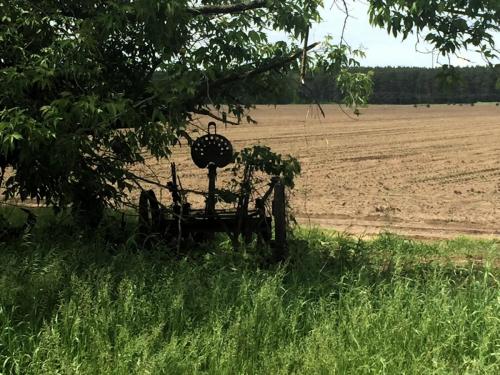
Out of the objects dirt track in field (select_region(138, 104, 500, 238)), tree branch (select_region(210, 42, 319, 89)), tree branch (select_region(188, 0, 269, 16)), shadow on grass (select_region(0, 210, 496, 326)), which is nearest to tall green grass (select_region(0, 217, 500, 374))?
shadow on grass (select_region(0, 210, 496, 326))

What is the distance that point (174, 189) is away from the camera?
6.35m

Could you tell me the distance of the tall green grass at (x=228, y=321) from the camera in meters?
3.52

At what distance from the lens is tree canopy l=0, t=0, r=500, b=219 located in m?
4.59

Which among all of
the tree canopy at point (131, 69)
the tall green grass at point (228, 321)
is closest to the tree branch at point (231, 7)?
the tree canopy at point (131, 69)

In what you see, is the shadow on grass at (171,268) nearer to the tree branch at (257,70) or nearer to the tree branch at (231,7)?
the tree branch at (257,70)

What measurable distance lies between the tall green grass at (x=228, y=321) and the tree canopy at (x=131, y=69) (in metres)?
0.97

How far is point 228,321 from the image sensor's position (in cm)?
404

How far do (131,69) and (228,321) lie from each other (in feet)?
10.4

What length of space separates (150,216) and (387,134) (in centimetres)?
2703

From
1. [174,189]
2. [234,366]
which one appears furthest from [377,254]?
[234,366]

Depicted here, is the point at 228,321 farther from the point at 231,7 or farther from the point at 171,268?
the point at 231,7

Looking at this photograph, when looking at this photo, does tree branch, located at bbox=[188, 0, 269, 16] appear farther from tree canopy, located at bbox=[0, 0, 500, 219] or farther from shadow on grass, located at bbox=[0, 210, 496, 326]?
shadow on grass, located at bbox=[0, 210, 496, 326]

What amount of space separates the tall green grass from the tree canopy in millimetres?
965

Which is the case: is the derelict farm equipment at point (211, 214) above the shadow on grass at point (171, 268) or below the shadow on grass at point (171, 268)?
above
